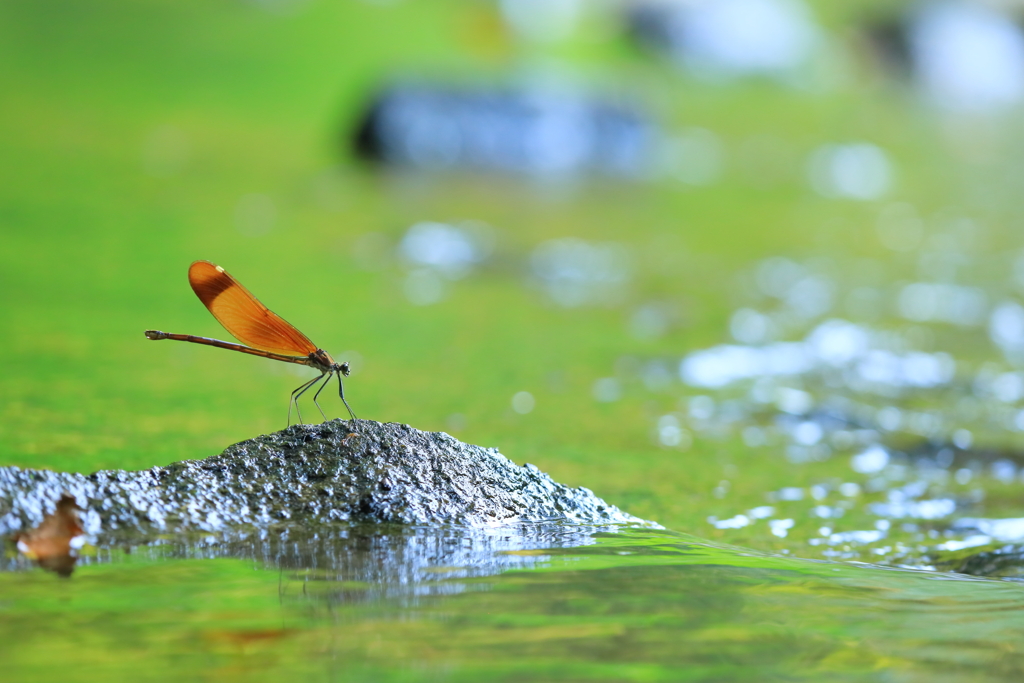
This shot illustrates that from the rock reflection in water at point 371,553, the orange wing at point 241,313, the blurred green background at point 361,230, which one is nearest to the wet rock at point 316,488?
the rock reflection in water at point 371,553

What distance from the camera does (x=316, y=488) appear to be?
1.68 m

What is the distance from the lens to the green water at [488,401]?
129 centimetres

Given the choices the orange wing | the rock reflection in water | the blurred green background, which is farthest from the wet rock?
the blurred green background

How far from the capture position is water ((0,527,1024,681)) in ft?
3.97

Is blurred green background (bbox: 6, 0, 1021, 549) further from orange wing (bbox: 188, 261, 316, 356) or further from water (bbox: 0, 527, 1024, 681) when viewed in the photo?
water (bbox: 0, 527, 1024, 681)

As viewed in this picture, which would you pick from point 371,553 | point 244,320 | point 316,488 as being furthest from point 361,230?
point 371,553

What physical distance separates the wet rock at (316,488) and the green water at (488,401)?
0.06m

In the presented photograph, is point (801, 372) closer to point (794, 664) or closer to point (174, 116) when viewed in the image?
point (794, 664)

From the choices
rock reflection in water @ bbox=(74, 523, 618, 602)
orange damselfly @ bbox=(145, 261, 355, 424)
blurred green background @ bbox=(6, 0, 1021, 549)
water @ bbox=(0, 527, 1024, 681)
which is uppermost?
blurred green background @ bbox=(6, 0, 1021, 549)

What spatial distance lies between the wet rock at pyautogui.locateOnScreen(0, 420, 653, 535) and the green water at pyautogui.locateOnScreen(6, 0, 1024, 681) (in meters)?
0.06

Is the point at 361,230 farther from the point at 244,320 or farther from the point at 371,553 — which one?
the point at 371,553

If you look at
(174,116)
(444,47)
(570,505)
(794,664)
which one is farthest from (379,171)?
(794,664)

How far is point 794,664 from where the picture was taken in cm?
126

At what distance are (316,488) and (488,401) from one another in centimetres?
164
